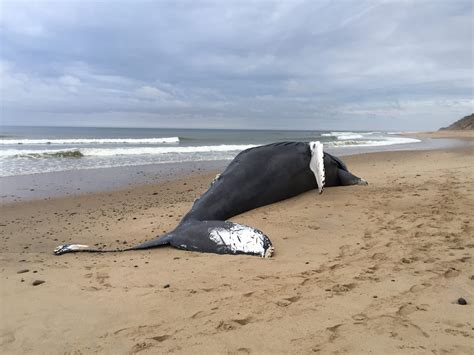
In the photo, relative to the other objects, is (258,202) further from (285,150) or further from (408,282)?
(408,282)

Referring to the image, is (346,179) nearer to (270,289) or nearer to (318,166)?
(318,166)

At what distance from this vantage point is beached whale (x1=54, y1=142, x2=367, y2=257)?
5.10 meters

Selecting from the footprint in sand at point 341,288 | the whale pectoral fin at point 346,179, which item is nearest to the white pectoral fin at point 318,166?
the whale pectoral fin at point 346,179

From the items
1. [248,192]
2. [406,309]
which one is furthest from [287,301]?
[248,192]

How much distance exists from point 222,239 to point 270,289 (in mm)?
1492

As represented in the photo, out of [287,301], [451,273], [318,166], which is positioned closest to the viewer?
[287,301]

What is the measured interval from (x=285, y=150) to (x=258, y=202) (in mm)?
1512

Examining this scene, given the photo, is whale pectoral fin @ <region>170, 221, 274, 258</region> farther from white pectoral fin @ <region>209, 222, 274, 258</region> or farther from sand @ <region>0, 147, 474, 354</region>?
sand @ <region>0, 147, 474, 354</region>

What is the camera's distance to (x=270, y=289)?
371 cm

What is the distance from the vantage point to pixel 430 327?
290 cm

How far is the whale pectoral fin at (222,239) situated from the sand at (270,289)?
0.19 m

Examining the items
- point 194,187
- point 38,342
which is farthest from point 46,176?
point 38,342

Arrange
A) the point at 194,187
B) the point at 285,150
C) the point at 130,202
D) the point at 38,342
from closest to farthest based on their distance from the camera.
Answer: the point at 38,342 → the point at 285,150 → the point at 130,202 → the point at 194,187

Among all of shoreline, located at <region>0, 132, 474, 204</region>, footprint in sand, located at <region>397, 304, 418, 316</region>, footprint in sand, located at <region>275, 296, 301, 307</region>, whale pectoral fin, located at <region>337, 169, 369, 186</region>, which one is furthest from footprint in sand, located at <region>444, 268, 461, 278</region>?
shoreline, located at <region>0, 132, 474, 204</region>
